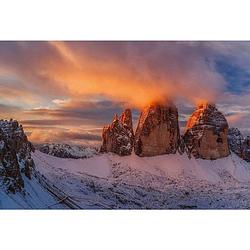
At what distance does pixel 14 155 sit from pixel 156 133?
188 centimetres

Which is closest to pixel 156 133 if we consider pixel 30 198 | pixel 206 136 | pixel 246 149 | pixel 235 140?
pixel 206 136

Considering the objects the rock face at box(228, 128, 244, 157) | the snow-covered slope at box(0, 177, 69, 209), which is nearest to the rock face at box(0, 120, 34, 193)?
the snow-covered slope at box(0, 177, 69, 209)

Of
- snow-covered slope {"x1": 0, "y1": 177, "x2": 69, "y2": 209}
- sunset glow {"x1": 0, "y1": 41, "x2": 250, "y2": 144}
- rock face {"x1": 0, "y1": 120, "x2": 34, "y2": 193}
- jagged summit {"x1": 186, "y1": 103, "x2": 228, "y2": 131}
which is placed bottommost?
snow-covered slope {"x1": 0, "y1": 177, "x2": 69, "y2": 209}

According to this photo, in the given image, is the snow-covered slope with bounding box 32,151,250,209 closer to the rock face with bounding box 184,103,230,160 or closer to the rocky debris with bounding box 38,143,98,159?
the rocky debris with bounding box 38,143,98,159

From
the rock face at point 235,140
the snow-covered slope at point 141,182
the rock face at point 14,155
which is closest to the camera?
the rock face at point 14,155

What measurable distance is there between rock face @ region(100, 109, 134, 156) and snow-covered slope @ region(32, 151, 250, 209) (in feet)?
0.36

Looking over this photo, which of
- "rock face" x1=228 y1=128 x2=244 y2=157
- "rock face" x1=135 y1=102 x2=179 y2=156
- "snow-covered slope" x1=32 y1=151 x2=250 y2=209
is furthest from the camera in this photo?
Answer: "rock face" x1=135 y1=102 x2=179 y2=156

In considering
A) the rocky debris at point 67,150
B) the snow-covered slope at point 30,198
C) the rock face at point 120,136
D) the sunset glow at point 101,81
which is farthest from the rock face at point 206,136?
the snow-covered slope at point 30,198

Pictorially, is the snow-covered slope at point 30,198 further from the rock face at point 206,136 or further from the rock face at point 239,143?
the rock face at point 239,143

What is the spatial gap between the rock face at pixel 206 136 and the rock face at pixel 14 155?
2083mm

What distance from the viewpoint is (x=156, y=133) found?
7.72 meters

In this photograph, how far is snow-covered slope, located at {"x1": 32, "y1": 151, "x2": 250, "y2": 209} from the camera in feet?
24.2

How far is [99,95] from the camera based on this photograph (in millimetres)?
7367

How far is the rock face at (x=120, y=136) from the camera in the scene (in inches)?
292
